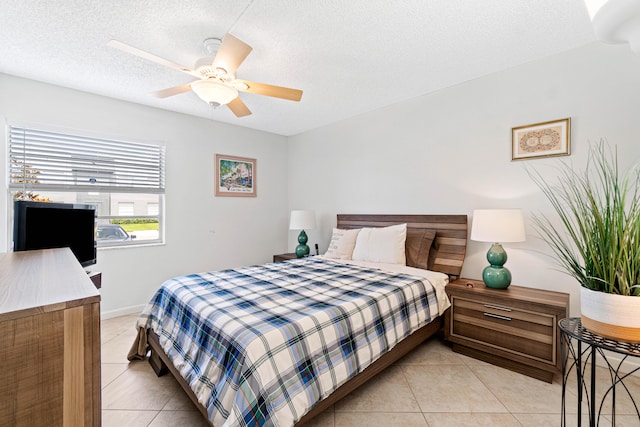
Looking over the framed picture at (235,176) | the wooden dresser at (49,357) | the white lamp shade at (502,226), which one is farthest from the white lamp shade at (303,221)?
the wooden dresser at (49,357)

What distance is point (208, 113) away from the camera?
3.86 metres

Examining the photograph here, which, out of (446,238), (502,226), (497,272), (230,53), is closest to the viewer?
(230,53)

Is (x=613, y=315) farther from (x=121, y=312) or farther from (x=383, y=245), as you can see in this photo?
(x=121, y=312)

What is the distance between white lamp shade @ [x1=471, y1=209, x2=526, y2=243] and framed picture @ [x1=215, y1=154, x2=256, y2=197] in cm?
331

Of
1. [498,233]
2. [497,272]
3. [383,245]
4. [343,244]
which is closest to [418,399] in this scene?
[497,272]

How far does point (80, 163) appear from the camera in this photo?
318 centimetres

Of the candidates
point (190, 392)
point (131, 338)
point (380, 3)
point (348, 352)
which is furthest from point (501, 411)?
point (131, 338)

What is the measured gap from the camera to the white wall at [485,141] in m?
2.25

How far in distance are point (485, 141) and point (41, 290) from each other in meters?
3.29

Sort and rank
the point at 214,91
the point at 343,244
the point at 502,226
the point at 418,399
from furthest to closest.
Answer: the point at 343,244
the point at 502,226
the point at 214,91
the point at 418,399

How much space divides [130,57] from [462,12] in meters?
2.59

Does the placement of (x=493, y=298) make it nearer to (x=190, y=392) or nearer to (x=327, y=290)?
(x=327, y=290)

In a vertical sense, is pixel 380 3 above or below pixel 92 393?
above

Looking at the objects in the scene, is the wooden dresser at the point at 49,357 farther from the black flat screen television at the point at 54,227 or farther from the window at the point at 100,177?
the window at the point at 100,177
